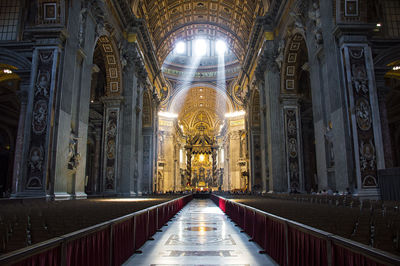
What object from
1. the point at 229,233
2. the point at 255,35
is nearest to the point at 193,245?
the point at 229,233

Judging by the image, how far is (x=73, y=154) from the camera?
9.72 meters

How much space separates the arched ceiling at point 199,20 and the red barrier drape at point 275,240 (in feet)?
53.4

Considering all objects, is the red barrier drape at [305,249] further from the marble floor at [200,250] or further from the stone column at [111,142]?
the stone column at [111,142]

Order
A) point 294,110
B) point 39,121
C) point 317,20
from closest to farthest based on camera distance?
1. point 39,121
2. point 317,20
3. point 294,110

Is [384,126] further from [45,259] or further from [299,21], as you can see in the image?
[45,259]

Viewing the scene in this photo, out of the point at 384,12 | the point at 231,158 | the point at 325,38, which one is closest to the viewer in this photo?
the point at 325,38

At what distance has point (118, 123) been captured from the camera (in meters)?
15.4

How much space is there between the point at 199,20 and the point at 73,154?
18576mm

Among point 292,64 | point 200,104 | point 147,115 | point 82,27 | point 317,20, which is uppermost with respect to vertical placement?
point 200,104

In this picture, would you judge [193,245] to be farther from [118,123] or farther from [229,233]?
[118,123]

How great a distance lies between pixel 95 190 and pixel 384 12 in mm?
15988

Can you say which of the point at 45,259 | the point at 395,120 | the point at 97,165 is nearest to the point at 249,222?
the point at 45,259

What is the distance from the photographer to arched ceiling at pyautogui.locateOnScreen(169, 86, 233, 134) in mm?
37094

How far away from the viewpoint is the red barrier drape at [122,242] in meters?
3.57
